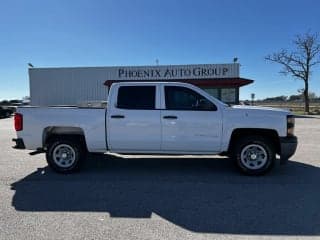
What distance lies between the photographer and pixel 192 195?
5.74 meters

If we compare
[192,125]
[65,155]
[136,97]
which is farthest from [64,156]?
[192,125]

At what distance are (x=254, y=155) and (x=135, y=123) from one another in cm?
265

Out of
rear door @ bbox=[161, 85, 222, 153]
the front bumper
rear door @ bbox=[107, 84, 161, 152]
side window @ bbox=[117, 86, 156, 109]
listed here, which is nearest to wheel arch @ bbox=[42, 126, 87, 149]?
rear door @ bbox=[107, 84, 161, 152]

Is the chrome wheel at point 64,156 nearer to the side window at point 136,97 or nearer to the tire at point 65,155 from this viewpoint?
the tire at point 65,155

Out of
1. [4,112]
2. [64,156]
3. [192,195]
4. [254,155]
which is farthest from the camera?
[4,112]

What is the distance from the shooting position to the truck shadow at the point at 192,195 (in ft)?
15.0

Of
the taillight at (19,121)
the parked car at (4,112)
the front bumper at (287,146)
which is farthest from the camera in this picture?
the parked car at (4,112)

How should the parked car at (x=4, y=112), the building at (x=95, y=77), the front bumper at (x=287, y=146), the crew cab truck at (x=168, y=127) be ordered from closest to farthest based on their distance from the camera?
the front bumper at (x=287, y=146) → the crew cab truck at (x=168, y=127) → the building at (x=95, y=77) → the parked car at (x=4, y=112)

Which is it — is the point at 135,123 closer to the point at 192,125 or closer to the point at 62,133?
the point at 192,125

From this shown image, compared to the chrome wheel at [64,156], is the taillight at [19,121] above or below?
above

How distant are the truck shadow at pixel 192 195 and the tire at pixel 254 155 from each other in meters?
0.23

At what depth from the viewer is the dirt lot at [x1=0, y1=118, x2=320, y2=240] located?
4277 millimetres

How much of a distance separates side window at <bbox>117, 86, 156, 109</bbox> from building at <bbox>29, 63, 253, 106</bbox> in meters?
24.6

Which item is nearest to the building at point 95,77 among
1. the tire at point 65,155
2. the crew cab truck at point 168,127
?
the crew cab truck at point 168,127
